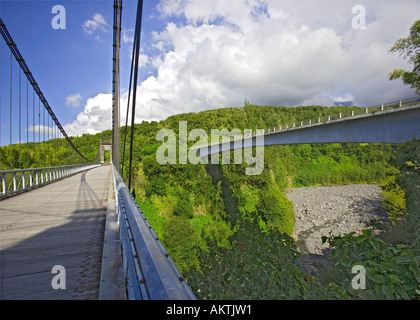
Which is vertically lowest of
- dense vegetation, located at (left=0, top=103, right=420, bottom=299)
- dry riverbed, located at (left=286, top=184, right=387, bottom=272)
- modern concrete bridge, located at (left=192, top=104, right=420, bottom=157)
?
dry riverbed, located at (left=286, top=184, right=387, bottom=272)

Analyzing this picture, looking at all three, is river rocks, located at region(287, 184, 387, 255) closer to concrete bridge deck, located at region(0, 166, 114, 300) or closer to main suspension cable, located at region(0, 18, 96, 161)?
concrete bridge deck, located at region(0, 166, 114, 300)

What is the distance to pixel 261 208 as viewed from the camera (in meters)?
29.0

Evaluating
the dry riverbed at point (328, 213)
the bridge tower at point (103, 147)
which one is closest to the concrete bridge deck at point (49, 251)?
the dry riverbed at point (328, 213)

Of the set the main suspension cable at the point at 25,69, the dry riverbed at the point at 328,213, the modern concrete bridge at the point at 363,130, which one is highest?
the main suspension cable at the point at 25,69

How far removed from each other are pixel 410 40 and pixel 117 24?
1453 centimetres

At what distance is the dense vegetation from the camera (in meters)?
3.07

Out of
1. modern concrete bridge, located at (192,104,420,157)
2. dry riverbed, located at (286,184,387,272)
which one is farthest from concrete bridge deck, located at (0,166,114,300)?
dry riverbed, located at (286,184,387,272)

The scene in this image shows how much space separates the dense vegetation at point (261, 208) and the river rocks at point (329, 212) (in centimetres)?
208

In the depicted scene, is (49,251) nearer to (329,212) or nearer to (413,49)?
(413,49)

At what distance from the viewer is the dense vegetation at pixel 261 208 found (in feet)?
10.1

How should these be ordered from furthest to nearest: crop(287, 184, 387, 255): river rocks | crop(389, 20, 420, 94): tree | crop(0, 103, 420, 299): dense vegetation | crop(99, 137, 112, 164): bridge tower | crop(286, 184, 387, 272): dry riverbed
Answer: crop(99, 137, 112, 164): bridge tower, crop(287, 184, 387, 255): river rocks, crop(286, 184, 387, 272): dry riverbed, crop(389, 20, 420, 94): tree, crop(0, 103, 420, 299): dense vegetation

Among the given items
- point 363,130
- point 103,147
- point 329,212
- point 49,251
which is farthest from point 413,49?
point 103,147

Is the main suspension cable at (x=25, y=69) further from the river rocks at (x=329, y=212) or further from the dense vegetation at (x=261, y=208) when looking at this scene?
the river rocks at (x=329, y=212)

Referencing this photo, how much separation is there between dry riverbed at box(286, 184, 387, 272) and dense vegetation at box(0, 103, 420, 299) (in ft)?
6.49
